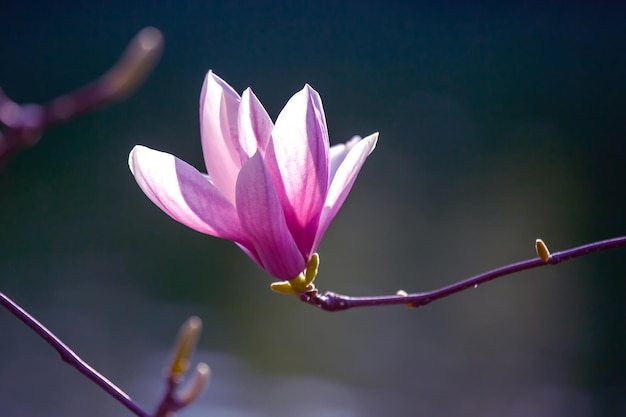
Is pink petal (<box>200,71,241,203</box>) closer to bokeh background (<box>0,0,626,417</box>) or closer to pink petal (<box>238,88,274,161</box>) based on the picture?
pink petal (<box>238,88,274,161</box>)

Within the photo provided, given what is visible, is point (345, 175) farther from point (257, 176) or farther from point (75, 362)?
point (75, 362)

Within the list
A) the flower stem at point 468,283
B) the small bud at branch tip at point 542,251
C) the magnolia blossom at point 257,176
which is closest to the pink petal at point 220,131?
the magnolia blossom at point 257,176

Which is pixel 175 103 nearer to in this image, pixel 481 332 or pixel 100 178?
pixel 100 178

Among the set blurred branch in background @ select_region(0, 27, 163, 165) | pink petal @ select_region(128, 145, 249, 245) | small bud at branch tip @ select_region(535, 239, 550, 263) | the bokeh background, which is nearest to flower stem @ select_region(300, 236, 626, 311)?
small bud at branch tip @ select_region(535, 239, 550, 263)

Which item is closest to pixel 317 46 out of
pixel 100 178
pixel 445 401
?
pixel 100 178

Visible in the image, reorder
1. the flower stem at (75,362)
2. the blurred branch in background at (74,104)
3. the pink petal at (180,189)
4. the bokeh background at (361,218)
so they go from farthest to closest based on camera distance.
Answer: the bokeh background at (361,218), the pink petal at (180,189), the flower stem at (75,362), the blurred branch in background at (74,104)

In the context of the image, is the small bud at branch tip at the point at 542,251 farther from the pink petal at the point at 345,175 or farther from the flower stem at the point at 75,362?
the flower stem at the point at 75,362
